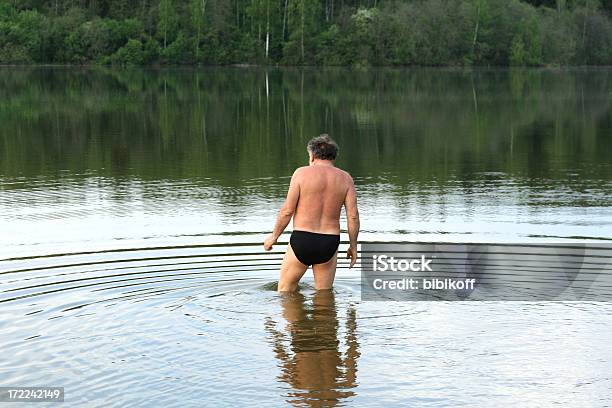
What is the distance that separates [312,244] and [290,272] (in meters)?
0.56

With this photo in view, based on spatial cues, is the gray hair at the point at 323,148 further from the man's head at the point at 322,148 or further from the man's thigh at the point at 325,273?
the man's thigh at the point at 325,273

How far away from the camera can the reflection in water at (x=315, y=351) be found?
8.29 m

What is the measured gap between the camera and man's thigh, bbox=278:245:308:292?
11.0m

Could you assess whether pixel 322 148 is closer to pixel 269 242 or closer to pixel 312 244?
pixel 312 244

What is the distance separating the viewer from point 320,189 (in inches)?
422

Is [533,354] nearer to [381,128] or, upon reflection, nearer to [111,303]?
[111,303]

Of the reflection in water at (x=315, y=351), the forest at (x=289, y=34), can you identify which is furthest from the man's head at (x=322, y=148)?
the forest at (x=289, y=34)

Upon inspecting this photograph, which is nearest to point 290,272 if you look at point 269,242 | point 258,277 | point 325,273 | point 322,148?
point 325,273

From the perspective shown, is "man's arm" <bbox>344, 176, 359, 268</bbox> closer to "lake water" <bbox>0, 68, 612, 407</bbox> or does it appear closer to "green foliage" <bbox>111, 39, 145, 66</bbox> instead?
"lake water" <bbox>0, 68, 612, 407</bbox>

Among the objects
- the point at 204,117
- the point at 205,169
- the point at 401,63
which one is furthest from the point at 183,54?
the point at 205,169

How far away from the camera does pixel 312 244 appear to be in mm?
10695

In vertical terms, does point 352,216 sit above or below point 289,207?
below

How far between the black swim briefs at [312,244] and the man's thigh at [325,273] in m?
0.26

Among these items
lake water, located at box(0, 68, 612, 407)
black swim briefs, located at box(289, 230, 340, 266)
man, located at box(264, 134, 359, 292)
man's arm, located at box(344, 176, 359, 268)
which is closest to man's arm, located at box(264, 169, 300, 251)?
man, located at box(264, 134, 359, 292)
